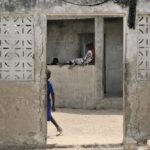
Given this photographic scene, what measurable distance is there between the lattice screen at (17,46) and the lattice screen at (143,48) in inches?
70.6

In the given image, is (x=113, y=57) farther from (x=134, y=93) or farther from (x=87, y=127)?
(x=134, y=93)

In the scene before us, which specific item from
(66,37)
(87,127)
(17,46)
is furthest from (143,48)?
(66,37)

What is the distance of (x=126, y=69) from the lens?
355 inches

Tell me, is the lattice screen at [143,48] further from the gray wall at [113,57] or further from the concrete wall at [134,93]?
the gray wall at [113,57]

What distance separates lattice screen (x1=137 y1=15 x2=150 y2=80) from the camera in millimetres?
8992

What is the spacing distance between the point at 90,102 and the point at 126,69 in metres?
6.64

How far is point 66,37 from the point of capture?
56.6 ft

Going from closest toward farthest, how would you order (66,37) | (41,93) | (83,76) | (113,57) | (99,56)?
1. (41,93)
2. (99,56)
3. (83,76)
4. (113,57)
5. (66,37)

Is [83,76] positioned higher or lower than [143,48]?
lower

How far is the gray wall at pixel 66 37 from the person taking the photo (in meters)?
17.0

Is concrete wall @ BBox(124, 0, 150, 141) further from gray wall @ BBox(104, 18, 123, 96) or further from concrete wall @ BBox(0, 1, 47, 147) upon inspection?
gray wall @ BBox(104, 18, 123, 96)

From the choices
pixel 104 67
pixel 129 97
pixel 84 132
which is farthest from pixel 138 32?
pixel 104 67

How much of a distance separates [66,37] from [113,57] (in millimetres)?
1637

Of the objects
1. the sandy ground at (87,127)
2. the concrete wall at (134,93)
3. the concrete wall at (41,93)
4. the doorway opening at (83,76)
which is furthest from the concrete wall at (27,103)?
the doorway opening at (83,76)
